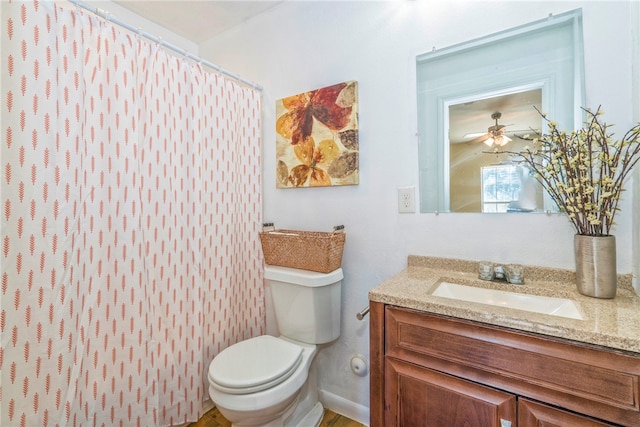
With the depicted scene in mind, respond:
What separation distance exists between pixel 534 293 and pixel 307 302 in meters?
0.96

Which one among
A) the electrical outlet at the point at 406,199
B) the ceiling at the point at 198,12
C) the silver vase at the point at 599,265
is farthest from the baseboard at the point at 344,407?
the ceiling at the point at 198,12

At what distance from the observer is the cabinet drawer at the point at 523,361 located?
683 millimetres

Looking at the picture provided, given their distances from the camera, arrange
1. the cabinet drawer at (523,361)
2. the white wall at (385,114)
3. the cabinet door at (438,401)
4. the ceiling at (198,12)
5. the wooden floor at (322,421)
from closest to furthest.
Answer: the cabinet drawer at (523,361), the cabinet door at (438,401), the white wall at (385,114), the wooden floor at (322,421), the ceiling at (198,12)

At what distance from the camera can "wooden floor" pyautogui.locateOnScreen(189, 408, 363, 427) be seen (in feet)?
4.92

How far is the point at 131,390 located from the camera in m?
1.28

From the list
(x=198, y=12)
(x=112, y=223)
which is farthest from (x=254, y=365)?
(x=198, y=12)

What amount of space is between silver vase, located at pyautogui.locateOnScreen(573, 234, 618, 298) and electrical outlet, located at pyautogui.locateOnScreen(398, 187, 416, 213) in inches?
24.7

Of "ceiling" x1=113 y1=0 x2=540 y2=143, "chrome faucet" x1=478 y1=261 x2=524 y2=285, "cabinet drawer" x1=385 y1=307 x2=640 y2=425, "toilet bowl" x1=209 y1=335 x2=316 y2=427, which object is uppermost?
"ceiling" x1=113 y1=0 x2=540 y2=143

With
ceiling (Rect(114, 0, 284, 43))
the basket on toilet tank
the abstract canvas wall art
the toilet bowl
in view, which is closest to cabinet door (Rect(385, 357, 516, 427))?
the toilet bowl

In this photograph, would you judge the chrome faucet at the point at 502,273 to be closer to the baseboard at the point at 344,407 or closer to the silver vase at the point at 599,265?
the silver vase at the point at 599,265

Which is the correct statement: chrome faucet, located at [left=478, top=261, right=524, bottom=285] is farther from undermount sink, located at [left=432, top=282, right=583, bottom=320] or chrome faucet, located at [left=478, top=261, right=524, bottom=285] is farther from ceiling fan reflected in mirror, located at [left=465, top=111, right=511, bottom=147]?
ceiling fan reflected in mirror, located at [left=465, top=111, right=511, bottom=147]

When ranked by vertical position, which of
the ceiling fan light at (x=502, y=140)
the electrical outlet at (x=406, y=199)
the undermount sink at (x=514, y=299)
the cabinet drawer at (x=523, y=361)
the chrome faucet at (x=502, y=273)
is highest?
the ceiling fan light at (x=502, y=140)

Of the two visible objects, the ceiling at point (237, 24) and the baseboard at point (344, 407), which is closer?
the ceiling at point (237, 24)

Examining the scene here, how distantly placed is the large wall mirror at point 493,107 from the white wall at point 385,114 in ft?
0.15
